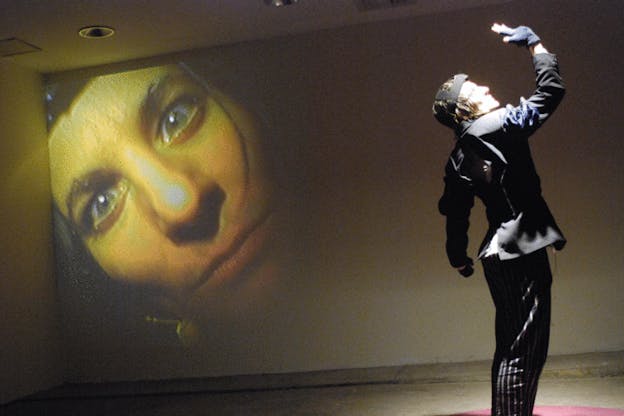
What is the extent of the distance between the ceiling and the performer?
2.37m

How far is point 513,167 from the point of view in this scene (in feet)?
10.1

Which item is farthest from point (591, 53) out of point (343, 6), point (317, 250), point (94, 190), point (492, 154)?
point (94, 190)

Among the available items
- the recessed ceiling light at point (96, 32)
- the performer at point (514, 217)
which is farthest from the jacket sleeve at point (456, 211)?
the recessed ceiling light at point (96, 32)

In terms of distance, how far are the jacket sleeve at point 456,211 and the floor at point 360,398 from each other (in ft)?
4.28

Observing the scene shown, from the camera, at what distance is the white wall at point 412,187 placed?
5.46 metres

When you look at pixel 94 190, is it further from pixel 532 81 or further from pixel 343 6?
pixel 532 81

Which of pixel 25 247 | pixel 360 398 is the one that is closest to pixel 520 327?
pixel 360 398

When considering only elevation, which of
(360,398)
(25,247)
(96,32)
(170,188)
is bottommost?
(360,398)

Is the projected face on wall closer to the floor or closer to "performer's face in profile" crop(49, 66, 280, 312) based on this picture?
"performer's face in profile" crop(49, 66, 280, 312)

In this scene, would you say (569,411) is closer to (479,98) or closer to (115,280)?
(479,98)

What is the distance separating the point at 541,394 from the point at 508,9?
272cm

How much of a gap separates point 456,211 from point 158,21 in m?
2.93

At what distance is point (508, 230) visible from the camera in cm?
309

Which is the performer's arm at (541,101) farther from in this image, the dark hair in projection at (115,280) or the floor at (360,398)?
the dark hair in projection at (115,280)
